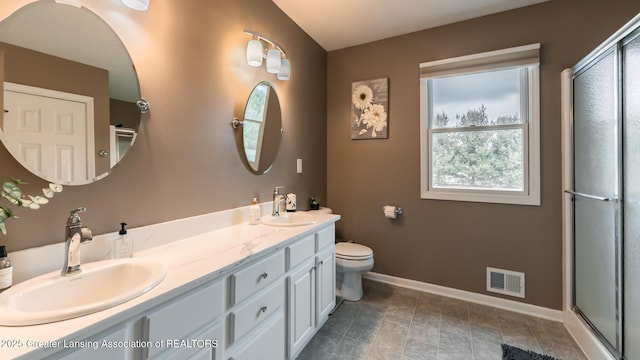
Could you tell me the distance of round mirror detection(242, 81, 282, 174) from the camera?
1.91 metres

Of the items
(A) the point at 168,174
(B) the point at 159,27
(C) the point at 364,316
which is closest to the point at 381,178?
(C) the point at 364,316

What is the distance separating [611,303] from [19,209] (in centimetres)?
284

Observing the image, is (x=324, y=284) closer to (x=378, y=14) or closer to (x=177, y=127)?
(x=177, y=127)

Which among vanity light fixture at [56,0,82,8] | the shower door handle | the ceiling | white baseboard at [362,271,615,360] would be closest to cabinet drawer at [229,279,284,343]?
vanity light fixture at [56,0,82,8]

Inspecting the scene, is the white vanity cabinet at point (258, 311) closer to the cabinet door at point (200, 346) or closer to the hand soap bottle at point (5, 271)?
the cabinet door at point (200, 346)

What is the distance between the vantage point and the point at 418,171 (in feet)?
8.65

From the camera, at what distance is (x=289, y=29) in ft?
7.89

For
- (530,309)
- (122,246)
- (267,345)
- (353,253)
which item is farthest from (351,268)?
(122,246)

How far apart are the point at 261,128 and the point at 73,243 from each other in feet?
4.36

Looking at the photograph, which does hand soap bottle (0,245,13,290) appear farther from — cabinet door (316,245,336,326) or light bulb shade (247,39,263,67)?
light bulb shade (247,39,263,67)

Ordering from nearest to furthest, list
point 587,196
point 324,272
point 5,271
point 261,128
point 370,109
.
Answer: point 5,271 < point 587,196 < point 324,272 < point 261,128 < point 370,109

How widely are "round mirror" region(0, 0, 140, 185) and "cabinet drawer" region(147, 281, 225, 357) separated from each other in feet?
2.14

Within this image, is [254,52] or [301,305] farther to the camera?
[254,52]

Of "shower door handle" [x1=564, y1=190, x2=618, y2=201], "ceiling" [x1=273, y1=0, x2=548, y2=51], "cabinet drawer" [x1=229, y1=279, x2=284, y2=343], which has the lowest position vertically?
"cabinet drawer" [x1=229, y1=279, x2=284, y2=343]
